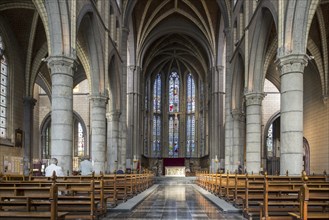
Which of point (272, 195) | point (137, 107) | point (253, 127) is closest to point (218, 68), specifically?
point (137, 107)

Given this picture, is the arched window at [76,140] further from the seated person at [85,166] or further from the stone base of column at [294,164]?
the stone base of column at [294,164]

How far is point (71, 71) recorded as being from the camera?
50.6 feet

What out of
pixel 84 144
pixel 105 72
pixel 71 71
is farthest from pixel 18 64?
pixel 84 144

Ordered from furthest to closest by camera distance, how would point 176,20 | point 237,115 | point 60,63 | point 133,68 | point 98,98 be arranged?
point 176,20 → point 133,68 → point 237,115 → point 98,98 → point 60,63

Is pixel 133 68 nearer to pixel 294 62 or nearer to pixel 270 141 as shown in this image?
pixel 270 141

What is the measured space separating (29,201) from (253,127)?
16082mm

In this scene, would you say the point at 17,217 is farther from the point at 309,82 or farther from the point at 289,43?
the point at 309,82

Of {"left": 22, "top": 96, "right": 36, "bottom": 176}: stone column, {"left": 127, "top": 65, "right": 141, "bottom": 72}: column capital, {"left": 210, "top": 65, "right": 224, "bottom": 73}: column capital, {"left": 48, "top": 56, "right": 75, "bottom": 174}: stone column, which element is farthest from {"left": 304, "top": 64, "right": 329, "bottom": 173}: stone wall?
{"left": 127, "top": 65, "right": 141, "bottom": 72}: column capital

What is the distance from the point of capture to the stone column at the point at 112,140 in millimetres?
27531

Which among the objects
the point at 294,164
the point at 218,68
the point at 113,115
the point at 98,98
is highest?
the point at 218,68

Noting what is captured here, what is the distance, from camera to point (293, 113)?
1484 centimetres

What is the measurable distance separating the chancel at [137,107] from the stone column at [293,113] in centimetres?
4

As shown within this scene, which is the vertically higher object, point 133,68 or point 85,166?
point 133,68

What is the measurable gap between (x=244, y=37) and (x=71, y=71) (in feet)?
41.0
